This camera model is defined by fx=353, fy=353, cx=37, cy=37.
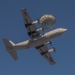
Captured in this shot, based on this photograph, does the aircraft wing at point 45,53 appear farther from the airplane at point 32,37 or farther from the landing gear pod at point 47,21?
the landing gear pod at point 47,21

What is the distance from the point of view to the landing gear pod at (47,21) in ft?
354

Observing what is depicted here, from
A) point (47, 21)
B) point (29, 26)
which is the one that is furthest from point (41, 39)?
point (47, 21)

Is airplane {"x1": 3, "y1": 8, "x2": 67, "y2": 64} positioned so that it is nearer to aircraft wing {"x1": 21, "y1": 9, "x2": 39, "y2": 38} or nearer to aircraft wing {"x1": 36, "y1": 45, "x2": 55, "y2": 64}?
aircraft wing {"x1": 21, "y1": 9, "x2": 39, "y2": 38}

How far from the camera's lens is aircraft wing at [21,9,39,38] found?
113 m

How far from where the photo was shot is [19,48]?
392 ft

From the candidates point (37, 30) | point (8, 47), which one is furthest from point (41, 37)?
point (8, 47)

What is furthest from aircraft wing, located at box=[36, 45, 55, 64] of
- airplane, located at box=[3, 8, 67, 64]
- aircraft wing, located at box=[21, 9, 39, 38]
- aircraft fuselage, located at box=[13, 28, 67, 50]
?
aircraft wing, located at box=[21, 9, 39, 38]

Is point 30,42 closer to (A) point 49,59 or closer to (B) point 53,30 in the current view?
(B) point 53,30

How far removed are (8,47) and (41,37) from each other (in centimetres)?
1323

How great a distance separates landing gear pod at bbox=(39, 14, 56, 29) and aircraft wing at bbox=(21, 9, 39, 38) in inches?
231

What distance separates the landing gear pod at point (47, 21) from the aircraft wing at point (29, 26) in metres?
5.88

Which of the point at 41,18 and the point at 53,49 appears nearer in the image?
the point at 41,18

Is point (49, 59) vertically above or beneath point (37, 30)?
beneath

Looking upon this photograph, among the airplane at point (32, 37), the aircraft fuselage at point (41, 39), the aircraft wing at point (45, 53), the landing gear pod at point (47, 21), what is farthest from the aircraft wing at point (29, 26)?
the aircraft wing at point (45, 53)
